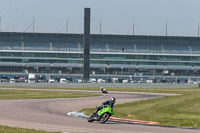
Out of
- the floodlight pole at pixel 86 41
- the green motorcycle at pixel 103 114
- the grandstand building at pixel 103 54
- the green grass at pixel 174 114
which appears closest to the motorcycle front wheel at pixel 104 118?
the green motorcycle at pixel 103 114

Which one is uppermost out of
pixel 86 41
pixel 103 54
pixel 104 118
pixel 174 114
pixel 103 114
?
pixel 86 41

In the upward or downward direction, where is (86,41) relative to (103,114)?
upward

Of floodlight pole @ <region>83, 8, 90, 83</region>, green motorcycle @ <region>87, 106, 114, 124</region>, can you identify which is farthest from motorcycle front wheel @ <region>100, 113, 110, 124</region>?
floodlight pole @ <region>83, 8, 90, 83</region>

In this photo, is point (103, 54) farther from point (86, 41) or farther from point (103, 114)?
point (103, 114)

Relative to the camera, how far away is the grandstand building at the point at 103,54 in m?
177

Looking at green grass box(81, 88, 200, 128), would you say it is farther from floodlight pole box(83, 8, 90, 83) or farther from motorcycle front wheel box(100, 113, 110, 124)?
floodlight pole box(83, 8, 90, 83)

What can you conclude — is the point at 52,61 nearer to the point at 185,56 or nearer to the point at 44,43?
the point at 44,43

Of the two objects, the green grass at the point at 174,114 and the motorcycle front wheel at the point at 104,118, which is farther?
the green grass at the point at 174,114

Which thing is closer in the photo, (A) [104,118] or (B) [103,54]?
(A) [104,118]

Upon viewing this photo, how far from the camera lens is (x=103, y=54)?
179 metres

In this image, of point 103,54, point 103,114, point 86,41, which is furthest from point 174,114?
point 103,54

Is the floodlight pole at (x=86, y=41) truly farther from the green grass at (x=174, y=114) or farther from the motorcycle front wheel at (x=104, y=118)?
the motorcycle front wheel at (x=104, y=118)

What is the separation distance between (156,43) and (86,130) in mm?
161633

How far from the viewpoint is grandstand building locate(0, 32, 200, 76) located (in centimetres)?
17725
